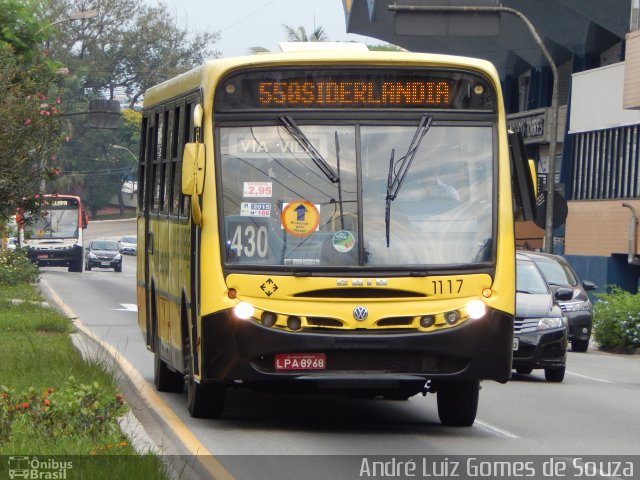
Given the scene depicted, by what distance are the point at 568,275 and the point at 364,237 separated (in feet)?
49.7

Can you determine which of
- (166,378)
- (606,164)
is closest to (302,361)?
(166,378)

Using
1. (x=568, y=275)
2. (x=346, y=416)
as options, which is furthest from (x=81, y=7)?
(x=346, y=416)

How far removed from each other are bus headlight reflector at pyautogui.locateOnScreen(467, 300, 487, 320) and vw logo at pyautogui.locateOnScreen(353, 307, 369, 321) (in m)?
0.81

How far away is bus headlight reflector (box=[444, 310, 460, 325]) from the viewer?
11.9m

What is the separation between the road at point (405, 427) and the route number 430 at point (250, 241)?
4.79 feet

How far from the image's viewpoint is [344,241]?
12.0m

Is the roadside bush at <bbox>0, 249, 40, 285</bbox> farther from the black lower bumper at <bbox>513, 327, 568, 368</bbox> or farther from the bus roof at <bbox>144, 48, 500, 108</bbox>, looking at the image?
the bus roof at <bbox>144, 48, 500, 108</bbox>

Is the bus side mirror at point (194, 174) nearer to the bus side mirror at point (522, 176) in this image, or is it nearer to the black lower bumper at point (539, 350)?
the bus side mirror at point (522, 176)

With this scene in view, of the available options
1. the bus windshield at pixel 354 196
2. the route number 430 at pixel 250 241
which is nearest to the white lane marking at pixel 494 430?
the bus windshield at pixel 354 196

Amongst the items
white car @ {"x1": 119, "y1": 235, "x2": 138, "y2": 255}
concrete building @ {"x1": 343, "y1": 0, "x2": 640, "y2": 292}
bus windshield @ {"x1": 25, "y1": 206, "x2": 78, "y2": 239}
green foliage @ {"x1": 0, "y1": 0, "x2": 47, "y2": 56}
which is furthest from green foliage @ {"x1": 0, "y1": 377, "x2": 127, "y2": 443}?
white car @ {"x1": 119, "y1": 235, "x2": 138, "y2": 255}

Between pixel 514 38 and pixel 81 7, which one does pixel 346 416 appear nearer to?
pixel 514 38

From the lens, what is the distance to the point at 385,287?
467 inches

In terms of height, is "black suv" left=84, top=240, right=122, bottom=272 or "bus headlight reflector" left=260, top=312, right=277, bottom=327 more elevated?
"bus headlight reflector" left=260, top=312, right=277, bottom=327

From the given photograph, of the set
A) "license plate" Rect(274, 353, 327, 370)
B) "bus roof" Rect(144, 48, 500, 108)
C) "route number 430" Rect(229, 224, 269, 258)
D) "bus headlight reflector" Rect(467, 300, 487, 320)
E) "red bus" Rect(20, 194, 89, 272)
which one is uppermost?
"bus roof" Rect(144, 48, 500, 108)
